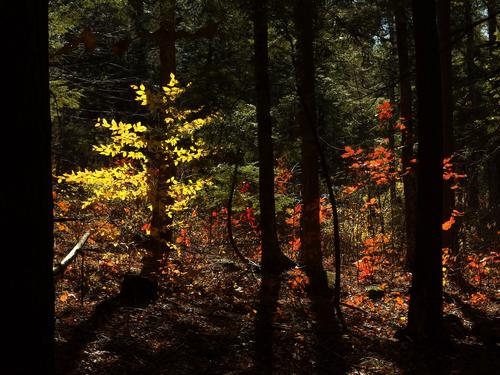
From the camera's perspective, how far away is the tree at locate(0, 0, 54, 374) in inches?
72.8

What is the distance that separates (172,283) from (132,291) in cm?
154

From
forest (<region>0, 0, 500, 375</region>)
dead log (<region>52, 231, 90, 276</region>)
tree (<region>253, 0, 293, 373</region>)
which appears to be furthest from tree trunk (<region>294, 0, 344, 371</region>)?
dead log (<region>52, 231, 90, 276</region>)

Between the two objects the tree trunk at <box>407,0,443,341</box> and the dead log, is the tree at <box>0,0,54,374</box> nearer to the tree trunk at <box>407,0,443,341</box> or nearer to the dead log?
the dead log

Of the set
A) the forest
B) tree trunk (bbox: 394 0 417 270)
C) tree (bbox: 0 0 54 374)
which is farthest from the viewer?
tree trunk (bbox: 394 0 417 270)

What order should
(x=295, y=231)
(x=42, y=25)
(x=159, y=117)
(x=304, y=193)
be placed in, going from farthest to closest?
(x=295, y=231) < (x=304, y=193) < (x=159, y=117) < (x=42, y=25)

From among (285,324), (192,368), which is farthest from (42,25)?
(285,324)

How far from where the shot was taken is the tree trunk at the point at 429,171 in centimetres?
743

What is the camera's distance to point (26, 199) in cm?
190

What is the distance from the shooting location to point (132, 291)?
8547 millimetres

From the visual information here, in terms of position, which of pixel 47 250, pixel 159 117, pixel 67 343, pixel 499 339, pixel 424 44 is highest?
pixel 424 44

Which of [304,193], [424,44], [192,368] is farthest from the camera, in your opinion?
[304,193]

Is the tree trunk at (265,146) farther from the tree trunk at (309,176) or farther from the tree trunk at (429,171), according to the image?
the tree trunk at (429,171)

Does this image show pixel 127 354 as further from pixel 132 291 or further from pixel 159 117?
pixel 159 117

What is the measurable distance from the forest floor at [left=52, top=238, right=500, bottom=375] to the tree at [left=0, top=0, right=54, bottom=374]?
389 cm
